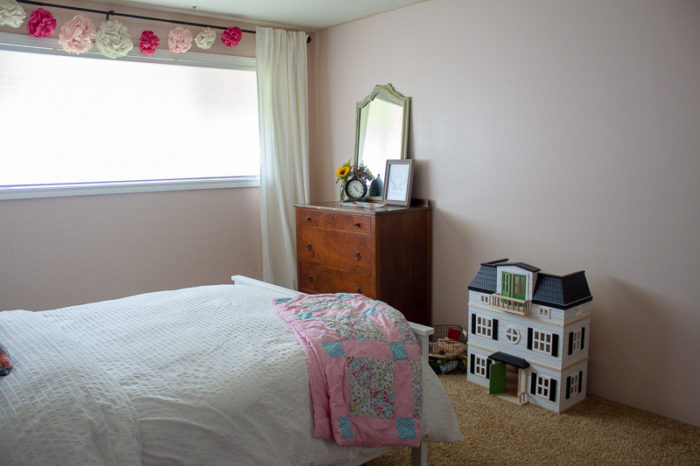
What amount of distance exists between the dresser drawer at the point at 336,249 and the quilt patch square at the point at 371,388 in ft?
4.97

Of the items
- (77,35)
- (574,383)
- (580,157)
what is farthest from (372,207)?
(77,35)

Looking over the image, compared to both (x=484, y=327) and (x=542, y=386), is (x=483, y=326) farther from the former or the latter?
(x=542, y=386)

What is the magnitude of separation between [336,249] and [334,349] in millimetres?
1779

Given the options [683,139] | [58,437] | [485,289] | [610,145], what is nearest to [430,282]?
[485,289]

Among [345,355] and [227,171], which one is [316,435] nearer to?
Result: [345,355]

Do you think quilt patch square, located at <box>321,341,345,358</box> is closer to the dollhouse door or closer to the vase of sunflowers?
the dollhouse door

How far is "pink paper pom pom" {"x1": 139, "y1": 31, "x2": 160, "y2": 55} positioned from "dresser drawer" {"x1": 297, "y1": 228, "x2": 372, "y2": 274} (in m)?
1.53

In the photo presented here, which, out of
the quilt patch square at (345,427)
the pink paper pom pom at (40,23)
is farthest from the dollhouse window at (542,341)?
the pink paper pom pom at (40,23)

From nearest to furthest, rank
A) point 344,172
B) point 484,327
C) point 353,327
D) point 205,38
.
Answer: point 353,327 → point 484,327 → point 205,38 → point 344,172

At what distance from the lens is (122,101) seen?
11.7 feet

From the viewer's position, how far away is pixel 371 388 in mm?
1812

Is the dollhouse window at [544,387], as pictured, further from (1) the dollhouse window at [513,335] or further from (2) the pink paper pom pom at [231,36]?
(2) the pink paper pom pom at [231,36]

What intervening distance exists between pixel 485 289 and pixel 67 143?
2.65m

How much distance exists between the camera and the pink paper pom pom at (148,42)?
3.48 metres
